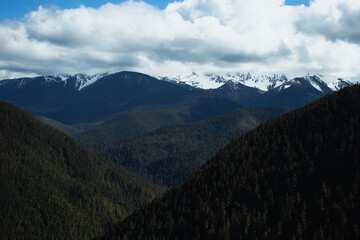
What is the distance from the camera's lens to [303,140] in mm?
167375

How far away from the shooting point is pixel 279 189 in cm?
14400

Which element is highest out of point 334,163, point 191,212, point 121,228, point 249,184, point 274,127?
point 274,127

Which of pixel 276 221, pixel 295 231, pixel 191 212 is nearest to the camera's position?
pixel 295 231

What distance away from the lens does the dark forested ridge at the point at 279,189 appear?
4847 inches

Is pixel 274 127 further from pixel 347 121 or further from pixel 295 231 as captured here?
pixel 295 231

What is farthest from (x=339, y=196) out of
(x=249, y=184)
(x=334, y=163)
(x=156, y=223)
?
(x=156, y=223)

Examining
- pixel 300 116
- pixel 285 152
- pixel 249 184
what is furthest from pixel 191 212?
pixel 300 116

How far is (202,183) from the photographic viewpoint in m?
169

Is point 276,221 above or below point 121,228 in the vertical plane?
above

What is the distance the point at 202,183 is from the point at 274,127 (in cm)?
5084

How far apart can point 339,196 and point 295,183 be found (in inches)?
791

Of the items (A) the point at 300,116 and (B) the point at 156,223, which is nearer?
(B) the point at 156,223

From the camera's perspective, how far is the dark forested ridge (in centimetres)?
12312

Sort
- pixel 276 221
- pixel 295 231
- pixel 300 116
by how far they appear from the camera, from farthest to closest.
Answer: pixel 300 116 < pixel 276 221 < pixel 295 231
